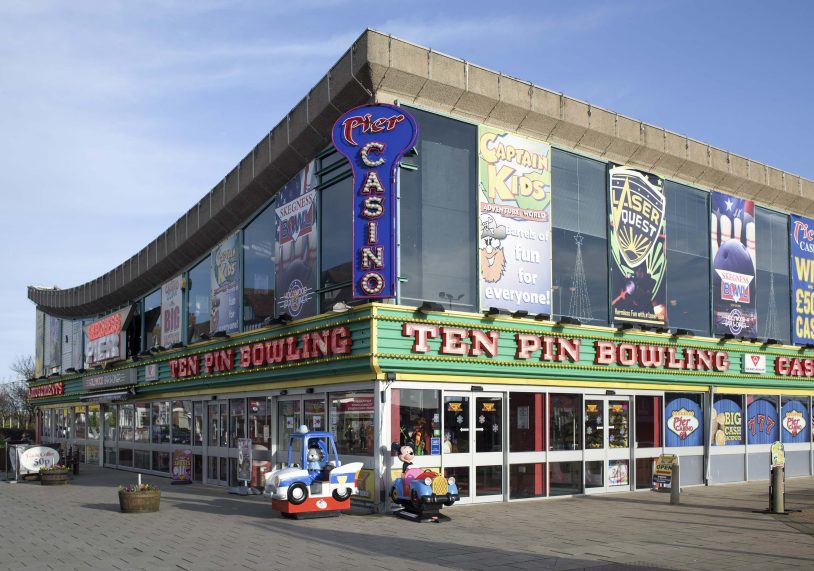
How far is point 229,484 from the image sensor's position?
25453 millimetres

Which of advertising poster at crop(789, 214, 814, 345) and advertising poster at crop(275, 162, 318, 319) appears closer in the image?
advertising poster at crop(275, 162, 318, 319)

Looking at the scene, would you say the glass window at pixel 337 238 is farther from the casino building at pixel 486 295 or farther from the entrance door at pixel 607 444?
the entrance door at pixel 607 444

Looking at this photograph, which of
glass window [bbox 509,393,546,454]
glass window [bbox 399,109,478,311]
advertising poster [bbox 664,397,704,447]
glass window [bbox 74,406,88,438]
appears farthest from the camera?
glass window [bbox 74,406,88,438]

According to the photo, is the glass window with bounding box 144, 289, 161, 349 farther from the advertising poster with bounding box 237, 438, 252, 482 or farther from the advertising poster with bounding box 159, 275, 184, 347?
the advertising poster with bounding box 237, 438, 252, 482

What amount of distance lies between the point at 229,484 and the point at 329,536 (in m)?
11.4

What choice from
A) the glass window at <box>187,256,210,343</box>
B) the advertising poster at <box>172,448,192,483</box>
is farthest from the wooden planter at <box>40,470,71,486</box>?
the glass window at <box>187,256,210,343</box>

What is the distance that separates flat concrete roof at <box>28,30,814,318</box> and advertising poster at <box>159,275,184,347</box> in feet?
2.05

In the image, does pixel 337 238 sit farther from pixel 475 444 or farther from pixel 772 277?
pixel 772 277

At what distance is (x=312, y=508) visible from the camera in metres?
17.4

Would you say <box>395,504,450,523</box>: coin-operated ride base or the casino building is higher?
the casino building

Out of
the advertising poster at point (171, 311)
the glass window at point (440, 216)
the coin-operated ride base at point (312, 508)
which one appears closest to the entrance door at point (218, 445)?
the advertising poster at point (171, 311)

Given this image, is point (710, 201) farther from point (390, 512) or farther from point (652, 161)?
point (390, 512)

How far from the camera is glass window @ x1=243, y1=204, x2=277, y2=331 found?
2373cm

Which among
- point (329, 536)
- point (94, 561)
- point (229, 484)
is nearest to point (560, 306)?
point (329, 536)
